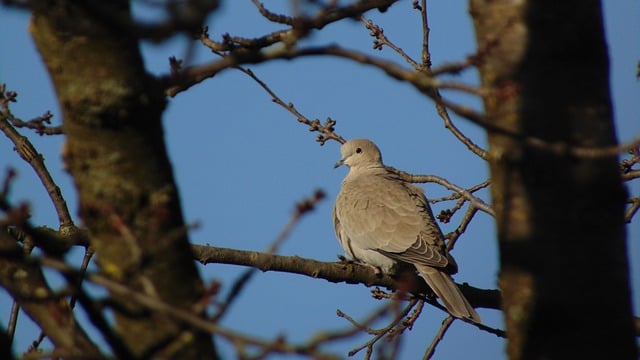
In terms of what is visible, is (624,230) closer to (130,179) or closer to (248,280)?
(248,280)

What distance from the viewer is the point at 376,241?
20.2ft

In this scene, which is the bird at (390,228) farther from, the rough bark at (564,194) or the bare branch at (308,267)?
the rough bark at (564,194)

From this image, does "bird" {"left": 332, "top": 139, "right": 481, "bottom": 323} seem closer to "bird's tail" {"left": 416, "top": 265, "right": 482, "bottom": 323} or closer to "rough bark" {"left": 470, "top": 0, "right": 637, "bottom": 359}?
"bird's tail" {"left": 416, "top": 265, "right": 482, "bottom": 323}

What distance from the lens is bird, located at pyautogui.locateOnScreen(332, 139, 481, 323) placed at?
5.70m

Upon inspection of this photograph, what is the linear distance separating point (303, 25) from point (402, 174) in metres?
2.86

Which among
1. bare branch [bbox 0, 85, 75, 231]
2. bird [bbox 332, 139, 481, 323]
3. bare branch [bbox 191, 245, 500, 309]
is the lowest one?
bare branch [bbox 191, 245, 500, 309]

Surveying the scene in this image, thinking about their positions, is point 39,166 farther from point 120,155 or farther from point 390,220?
point 390,220

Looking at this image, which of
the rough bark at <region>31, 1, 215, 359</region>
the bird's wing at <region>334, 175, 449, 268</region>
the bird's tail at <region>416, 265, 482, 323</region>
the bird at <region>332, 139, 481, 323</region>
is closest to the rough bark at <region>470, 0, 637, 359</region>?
the rough bark at <region>31, 1, 215, 359</region>

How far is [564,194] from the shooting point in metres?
2.04

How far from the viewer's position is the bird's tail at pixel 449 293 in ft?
16.4

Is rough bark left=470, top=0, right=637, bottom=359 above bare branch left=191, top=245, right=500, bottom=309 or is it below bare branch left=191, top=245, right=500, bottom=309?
below

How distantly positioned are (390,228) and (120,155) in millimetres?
4437

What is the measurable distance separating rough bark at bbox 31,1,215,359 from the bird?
346 cm

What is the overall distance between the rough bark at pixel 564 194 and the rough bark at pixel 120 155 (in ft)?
2.56
